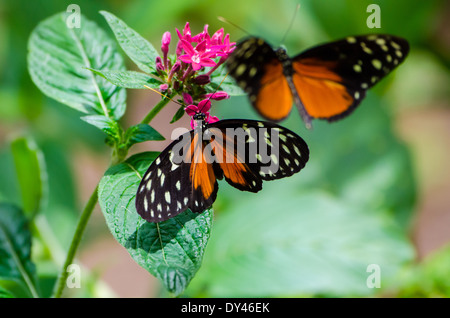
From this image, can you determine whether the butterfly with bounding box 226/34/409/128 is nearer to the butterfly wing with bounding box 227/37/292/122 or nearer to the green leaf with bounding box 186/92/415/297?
the butterfly wing with bounding box 227/37/292/122

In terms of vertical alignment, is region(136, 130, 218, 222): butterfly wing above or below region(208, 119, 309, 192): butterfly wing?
below

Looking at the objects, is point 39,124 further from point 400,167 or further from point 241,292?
point 400,167

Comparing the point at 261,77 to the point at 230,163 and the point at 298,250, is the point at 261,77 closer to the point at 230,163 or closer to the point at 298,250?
the point at 230,163

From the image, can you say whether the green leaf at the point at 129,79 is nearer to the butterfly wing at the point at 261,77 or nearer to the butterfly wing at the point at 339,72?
the butterfly wing at the point at 261,77

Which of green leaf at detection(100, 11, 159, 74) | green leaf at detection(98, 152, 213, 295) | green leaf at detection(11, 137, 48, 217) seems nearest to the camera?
green leaf at detection(98, 152, 213, 295)

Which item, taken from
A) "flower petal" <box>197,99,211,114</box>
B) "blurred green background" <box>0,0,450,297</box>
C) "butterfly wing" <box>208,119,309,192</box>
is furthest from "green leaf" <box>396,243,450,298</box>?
"flower petal" <box>197,99,211,114</box>

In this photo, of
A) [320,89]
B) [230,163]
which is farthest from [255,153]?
[320,89]
